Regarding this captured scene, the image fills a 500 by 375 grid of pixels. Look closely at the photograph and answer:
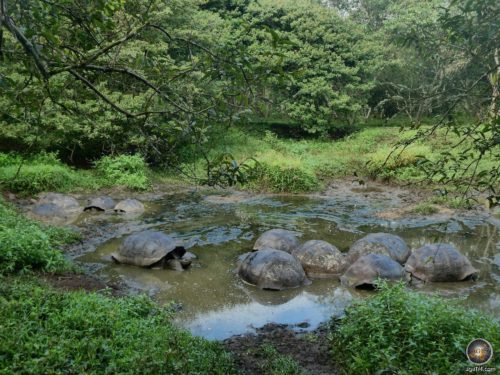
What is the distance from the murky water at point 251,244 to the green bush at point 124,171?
1.18m

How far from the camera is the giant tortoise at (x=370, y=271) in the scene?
6922 mm

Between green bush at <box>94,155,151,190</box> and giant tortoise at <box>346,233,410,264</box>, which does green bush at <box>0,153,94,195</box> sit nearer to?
green bush at <box>94,155,151,190</box>

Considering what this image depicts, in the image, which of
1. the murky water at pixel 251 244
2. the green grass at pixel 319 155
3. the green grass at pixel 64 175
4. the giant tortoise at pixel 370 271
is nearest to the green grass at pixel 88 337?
the murky water at pixel 251 244

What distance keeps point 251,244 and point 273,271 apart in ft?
7.19

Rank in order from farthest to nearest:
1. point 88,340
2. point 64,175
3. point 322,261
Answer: point 64,175
point 322,261
point 88,340

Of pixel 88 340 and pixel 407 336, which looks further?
pixel 407 336

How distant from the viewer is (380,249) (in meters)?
7.85

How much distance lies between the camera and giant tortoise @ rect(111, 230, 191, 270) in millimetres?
7570

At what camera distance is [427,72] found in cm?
2192

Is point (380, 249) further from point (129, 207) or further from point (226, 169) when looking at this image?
point (129, 207)

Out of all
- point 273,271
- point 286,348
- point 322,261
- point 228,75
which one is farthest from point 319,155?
point 228,75

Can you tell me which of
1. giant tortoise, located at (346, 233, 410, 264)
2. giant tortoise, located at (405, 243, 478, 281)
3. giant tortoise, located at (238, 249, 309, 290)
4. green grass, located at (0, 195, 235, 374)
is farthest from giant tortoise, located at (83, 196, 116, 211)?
giant tortoise, located at (405, 243, 478, 281)

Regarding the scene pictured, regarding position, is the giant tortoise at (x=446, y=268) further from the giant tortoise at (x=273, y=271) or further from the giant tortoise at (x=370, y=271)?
the giant tortoise at (x=273, y=271)

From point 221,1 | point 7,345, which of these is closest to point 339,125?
point 221,1
